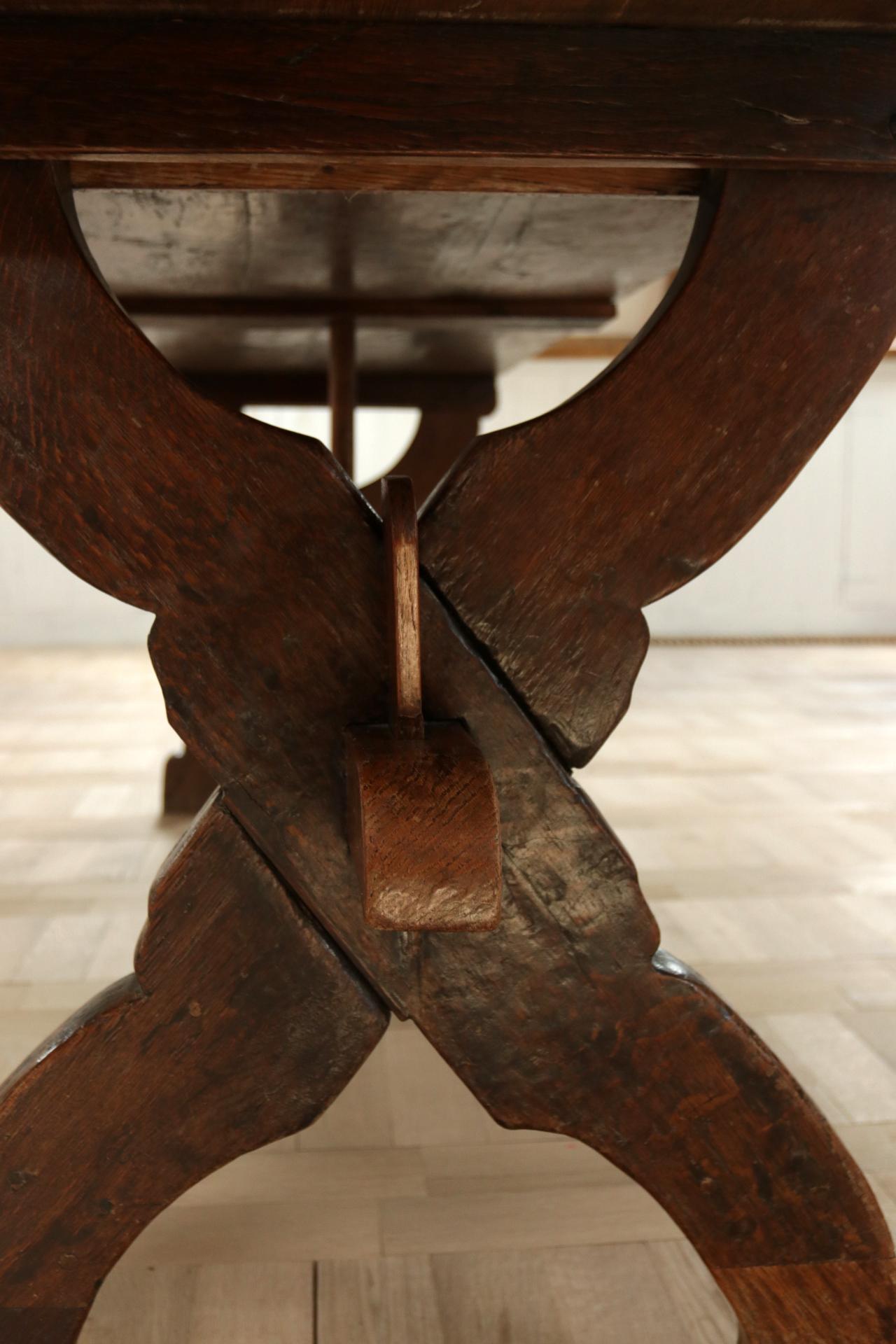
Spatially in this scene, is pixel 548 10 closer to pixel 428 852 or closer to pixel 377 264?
pixel 428 852

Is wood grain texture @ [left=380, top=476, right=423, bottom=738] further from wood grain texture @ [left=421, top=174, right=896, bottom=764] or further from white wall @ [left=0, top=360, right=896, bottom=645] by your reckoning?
white wall @ [left=0, top=360, right=896, bottom=645]

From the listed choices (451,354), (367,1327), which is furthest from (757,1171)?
(451,354)

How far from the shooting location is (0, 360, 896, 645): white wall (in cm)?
419

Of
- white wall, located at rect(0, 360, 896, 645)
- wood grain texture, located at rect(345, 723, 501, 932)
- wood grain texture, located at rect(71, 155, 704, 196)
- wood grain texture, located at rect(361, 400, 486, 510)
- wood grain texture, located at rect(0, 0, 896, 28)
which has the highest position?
wood grain texture, located at rect(0, 0, 896, 28)

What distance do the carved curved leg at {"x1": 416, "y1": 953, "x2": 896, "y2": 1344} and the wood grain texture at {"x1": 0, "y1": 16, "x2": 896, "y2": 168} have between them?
368 millimetres

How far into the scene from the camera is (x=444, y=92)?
1.65 feet

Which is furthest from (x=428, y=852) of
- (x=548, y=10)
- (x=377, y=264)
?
(x=377, y=264)

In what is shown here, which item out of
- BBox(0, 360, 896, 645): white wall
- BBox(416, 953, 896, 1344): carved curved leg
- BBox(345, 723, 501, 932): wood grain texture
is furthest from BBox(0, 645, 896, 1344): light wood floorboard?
BBox(0, 360, 896, 645): white wall

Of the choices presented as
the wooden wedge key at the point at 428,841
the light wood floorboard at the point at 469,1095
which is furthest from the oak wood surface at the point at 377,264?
the light wood floorboard at the point at 469,1095

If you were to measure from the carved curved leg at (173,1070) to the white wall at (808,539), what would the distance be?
11.9ft

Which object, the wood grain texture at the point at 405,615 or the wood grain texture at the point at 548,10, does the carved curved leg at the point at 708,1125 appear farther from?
the wood grain texture at the point at 548,10

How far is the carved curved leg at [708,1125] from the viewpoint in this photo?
1.98 ft

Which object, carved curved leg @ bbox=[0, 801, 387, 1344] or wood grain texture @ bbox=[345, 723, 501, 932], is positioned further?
carved curved leg @ bbox=[0, 801, 387, 1344]

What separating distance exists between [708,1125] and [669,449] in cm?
32
